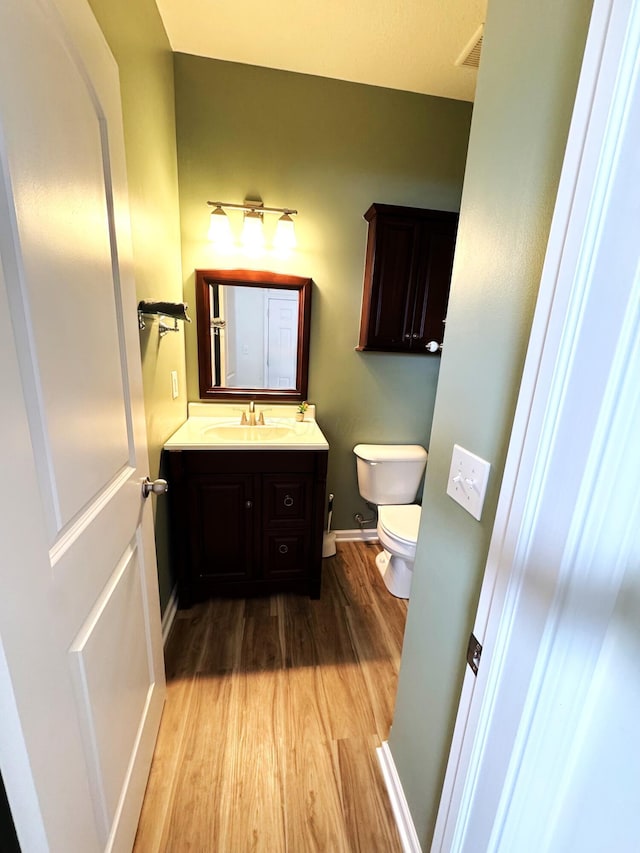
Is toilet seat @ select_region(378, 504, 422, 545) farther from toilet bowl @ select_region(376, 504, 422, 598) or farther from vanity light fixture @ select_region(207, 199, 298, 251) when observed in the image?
vanity light fixture @ select_region(207, 199, 298, 251)

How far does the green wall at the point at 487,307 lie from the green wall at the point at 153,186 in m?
1.04

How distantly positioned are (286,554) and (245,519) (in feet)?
0.98

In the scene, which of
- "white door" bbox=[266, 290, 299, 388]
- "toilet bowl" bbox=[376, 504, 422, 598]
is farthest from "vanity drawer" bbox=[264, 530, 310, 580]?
"white door" bbox=[266, 290, 299, 388]

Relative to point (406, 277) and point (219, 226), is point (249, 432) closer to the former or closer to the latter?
point (219, 226)

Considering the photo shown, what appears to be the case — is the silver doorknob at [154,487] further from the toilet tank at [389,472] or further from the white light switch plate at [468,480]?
the toilet tank at [389,472]

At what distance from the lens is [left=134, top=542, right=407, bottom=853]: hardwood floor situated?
1.02 m

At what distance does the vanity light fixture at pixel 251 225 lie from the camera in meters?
1.79

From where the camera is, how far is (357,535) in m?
2.46

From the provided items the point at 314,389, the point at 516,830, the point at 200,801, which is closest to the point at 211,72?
the point at 314,389

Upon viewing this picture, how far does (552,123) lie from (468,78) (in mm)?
1789

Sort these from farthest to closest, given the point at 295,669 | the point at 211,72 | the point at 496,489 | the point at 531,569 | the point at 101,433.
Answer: the point at 211,72
the point at 295,669
the point at 101,433
the point at 496,489
the point at 531,569

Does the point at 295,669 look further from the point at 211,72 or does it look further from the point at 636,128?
the point at 211,72

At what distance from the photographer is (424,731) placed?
922 millimetres

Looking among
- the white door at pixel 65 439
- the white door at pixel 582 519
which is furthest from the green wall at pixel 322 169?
the white door at pixel 582 519
